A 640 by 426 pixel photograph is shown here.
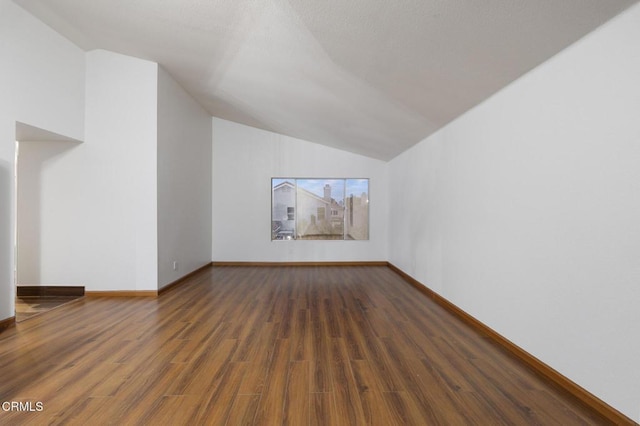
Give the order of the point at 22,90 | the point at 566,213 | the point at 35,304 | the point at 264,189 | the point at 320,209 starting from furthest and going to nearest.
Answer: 1. the point at 320,209
2. the point at 264,189
3. the point at 35,304
4. the point at 22,90
5. the point at 566,213

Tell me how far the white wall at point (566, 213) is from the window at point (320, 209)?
3998mm

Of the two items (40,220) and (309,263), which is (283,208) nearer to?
(309,263)

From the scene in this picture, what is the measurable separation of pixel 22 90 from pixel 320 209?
5444 millimetres

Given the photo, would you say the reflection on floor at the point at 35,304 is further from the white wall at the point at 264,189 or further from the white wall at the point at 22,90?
the white wall at the point at 264,189

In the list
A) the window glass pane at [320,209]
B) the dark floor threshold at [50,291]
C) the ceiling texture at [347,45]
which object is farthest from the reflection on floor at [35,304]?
the window glass pane at [320,209]

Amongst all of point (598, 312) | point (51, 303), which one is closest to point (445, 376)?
point (598, 312)

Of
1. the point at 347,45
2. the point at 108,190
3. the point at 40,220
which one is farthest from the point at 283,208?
the point at 347,45

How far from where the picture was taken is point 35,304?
167 inches

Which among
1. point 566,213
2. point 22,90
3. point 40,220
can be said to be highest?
point 22,90

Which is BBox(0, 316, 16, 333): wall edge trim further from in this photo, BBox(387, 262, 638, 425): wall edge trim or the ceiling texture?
BBox(387, 262, 638, 425): wall edge trim

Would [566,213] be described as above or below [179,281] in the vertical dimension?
above

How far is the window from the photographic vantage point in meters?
7.60

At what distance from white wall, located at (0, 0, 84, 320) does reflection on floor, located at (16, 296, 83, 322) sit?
48cm

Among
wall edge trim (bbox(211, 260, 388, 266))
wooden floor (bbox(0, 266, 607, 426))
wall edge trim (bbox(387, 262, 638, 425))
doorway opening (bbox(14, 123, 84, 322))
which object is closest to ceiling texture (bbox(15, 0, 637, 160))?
doorway opening (bbox(14, 123, 84, 322))
